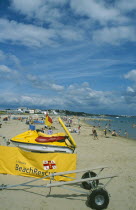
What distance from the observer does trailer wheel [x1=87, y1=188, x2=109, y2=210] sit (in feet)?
19.7

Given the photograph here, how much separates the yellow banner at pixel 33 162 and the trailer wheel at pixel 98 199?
6.75ft

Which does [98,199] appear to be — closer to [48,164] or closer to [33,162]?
[48,164]

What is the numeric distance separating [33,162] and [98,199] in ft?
11.4

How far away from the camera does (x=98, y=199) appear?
6082 millimetres

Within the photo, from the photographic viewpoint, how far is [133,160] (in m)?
12.6

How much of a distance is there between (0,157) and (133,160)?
905cm

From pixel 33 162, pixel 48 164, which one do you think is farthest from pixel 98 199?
pixel 33 162

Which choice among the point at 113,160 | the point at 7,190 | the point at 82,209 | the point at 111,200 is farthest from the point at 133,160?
the point at 7,190

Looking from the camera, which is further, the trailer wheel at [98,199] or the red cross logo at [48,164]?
the red cross logo at [48,164]

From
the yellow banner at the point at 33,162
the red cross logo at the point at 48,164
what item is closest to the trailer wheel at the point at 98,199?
the yellow banner at the point at 33,162

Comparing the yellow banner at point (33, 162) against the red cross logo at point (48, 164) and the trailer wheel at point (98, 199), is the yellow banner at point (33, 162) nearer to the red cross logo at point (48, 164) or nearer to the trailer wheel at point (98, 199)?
the red cross logo at point (48, 164)

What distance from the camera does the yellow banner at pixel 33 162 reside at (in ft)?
26.5

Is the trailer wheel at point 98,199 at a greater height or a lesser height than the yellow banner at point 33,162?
lesser

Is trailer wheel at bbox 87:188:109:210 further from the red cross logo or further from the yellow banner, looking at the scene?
the red cross logo
